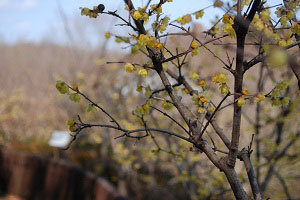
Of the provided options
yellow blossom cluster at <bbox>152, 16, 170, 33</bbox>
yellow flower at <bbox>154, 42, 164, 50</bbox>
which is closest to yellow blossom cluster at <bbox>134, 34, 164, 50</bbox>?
yellow flower at <bbox>154, 42, 164, 50</bbox>

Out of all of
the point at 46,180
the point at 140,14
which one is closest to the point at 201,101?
the point at 140,14

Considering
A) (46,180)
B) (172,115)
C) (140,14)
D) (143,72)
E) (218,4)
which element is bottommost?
(143,72)

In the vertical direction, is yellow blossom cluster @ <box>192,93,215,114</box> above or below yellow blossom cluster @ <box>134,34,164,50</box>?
below

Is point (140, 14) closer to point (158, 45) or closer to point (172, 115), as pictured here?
point (158, 45)

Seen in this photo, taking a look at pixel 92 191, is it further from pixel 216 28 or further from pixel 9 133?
pixel 9 133

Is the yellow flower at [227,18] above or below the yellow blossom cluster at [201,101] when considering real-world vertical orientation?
above

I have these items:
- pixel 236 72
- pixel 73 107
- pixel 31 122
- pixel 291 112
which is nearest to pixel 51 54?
pixel 31 122

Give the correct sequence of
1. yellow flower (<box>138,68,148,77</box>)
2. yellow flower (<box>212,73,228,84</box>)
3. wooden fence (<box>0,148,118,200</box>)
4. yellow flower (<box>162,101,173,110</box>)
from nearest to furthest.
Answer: yellow flower (<box>212,73,228,84</box>) < yellow flower (<box>138,68,148,77</box>) < yellow flower (<box>162,101,173,110</box>) < wooden fence (<box>0,148,118,200</box>)

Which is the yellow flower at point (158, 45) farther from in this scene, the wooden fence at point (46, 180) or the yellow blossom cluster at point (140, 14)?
the wooden fence at point (46, 180)

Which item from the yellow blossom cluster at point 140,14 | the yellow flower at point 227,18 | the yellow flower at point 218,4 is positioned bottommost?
the yellow blossom cluster at point 140,14

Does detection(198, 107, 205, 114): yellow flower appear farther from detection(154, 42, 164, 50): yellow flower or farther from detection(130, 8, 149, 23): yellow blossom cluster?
detection(130, 8, 149, 23): yellow blossom cluster

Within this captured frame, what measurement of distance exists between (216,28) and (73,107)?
20.9 feet

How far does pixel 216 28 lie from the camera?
82.0 inches

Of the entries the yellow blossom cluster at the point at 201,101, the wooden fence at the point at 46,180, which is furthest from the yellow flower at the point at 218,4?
the wooden fence at the point at 46,180
